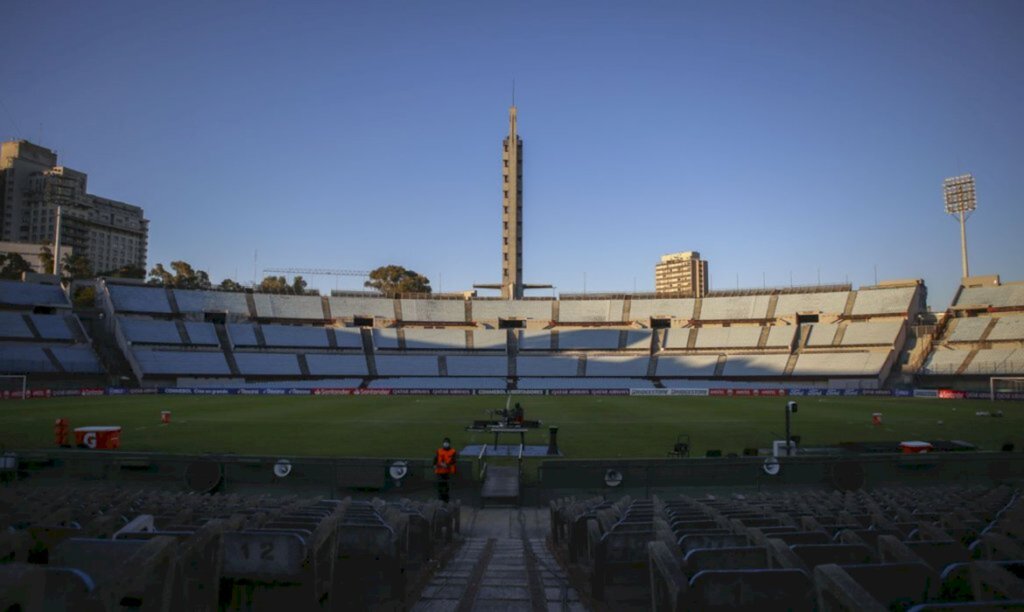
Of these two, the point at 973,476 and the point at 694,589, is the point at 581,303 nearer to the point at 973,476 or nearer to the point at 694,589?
the point at 973,476

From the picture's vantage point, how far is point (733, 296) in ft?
289

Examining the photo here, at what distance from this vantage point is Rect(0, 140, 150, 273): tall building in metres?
144

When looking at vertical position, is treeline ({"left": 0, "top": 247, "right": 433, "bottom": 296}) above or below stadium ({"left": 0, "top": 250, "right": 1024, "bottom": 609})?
above

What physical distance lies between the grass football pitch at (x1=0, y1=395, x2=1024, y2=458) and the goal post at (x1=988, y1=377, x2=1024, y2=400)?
6.14m

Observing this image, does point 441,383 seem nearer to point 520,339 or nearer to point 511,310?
point 520,339

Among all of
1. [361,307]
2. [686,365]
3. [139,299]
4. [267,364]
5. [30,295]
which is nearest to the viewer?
[30,295]

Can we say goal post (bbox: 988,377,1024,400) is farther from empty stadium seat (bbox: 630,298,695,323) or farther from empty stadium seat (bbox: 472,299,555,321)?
empty stadium seat (bbox: 472,299,555,321)

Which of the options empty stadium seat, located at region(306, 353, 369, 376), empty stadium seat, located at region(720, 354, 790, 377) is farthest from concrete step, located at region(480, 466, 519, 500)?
empty stadium seat, located at region(720, 354, 790, 377)

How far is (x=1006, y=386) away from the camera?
188 ft

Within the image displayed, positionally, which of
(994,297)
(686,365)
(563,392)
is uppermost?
(994,297)

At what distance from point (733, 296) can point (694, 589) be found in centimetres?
9055

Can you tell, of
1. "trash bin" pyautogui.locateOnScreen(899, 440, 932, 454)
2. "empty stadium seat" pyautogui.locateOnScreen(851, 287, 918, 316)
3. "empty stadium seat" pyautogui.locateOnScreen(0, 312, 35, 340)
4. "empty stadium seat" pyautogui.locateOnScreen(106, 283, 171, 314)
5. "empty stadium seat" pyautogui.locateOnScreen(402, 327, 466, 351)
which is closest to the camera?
"trash bin" pyautogui.locateOnScreen(899, 440, 932, 454)

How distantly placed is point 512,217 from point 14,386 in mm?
62957

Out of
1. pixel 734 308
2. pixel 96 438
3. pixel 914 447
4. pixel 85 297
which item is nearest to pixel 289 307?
pixel 85 297
